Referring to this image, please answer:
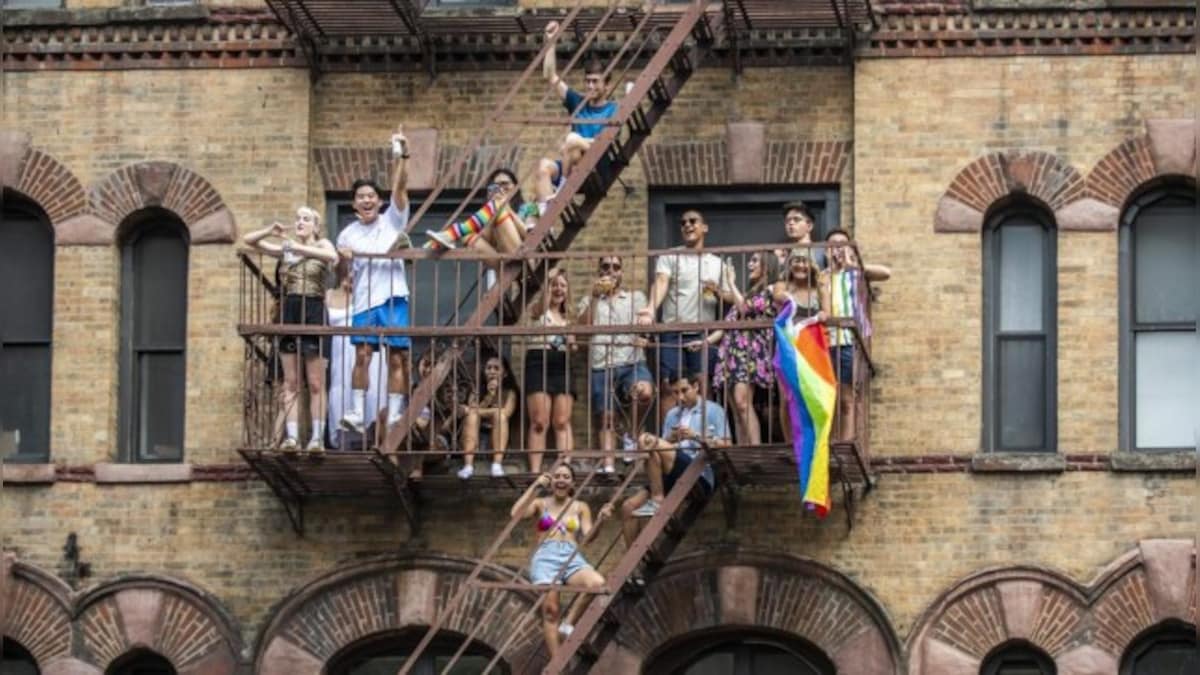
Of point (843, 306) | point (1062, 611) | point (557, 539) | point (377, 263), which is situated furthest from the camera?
point (377, 263)

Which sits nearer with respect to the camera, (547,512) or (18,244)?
(547,512)

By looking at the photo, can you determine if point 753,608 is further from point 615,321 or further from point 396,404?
Answer: point 396,404

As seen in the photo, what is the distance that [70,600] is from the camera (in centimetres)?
3884

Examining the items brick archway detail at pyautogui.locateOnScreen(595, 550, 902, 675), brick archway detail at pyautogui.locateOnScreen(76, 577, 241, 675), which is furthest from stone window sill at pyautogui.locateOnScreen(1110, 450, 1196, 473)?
brick archway detail at pyautogui.locateOnScreen(76, 577, 241, 675)

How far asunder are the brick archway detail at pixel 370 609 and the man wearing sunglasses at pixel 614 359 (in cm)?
159

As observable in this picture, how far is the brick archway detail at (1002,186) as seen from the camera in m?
38.8

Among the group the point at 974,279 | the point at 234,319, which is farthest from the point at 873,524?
the point at 234,319

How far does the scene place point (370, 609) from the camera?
127ft

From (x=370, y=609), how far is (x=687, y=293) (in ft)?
12.2

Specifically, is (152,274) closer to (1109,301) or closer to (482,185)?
(482,185)

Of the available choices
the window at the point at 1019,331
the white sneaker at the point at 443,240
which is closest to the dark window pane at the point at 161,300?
the white sneaker at the point at 443,240

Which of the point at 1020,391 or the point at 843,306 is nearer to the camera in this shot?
the point at 843,306

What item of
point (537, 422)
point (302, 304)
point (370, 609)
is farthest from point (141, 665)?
point (537, 422)

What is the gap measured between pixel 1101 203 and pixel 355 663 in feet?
23.8
